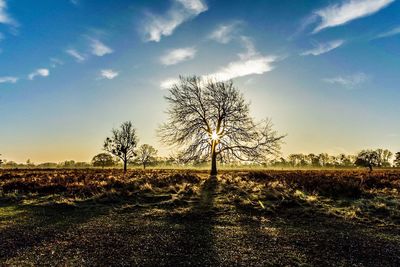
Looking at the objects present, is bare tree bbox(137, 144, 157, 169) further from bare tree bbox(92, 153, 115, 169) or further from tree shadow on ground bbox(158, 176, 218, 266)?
tree shadow on ground bbox(158, 176, 218, 266)

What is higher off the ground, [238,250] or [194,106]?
[194,106]

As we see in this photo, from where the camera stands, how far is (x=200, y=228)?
31.8 ft

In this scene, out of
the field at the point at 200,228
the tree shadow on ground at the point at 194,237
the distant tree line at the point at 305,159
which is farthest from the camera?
the distant tree line at the point at 305,159

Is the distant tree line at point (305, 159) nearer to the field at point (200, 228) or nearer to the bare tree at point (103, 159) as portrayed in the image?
the bare tree at point (103, 159)

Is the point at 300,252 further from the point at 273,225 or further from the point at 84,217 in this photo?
the point at 84,217

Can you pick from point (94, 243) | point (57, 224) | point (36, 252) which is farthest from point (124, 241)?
point (57, 224)

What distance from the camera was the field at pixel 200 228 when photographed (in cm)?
709

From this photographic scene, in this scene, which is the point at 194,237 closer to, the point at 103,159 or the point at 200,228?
the point at 200,228

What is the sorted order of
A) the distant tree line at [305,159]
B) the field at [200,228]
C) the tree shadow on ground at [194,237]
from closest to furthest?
the tree shadow on ground at [194,237]
the field at [200,228]
the distant tree line at [305,159]

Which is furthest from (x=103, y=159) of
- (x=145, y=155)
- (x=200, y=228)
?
(x=200, y=228)

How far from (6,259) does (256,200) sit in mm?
10022

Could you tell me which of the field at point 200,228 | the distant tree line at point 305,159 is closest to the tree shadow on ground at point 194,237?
the field at point 200,228

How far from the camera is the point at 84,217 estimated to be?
11.6 m

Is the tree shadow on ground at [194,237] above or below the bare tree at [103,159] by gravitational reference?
below
